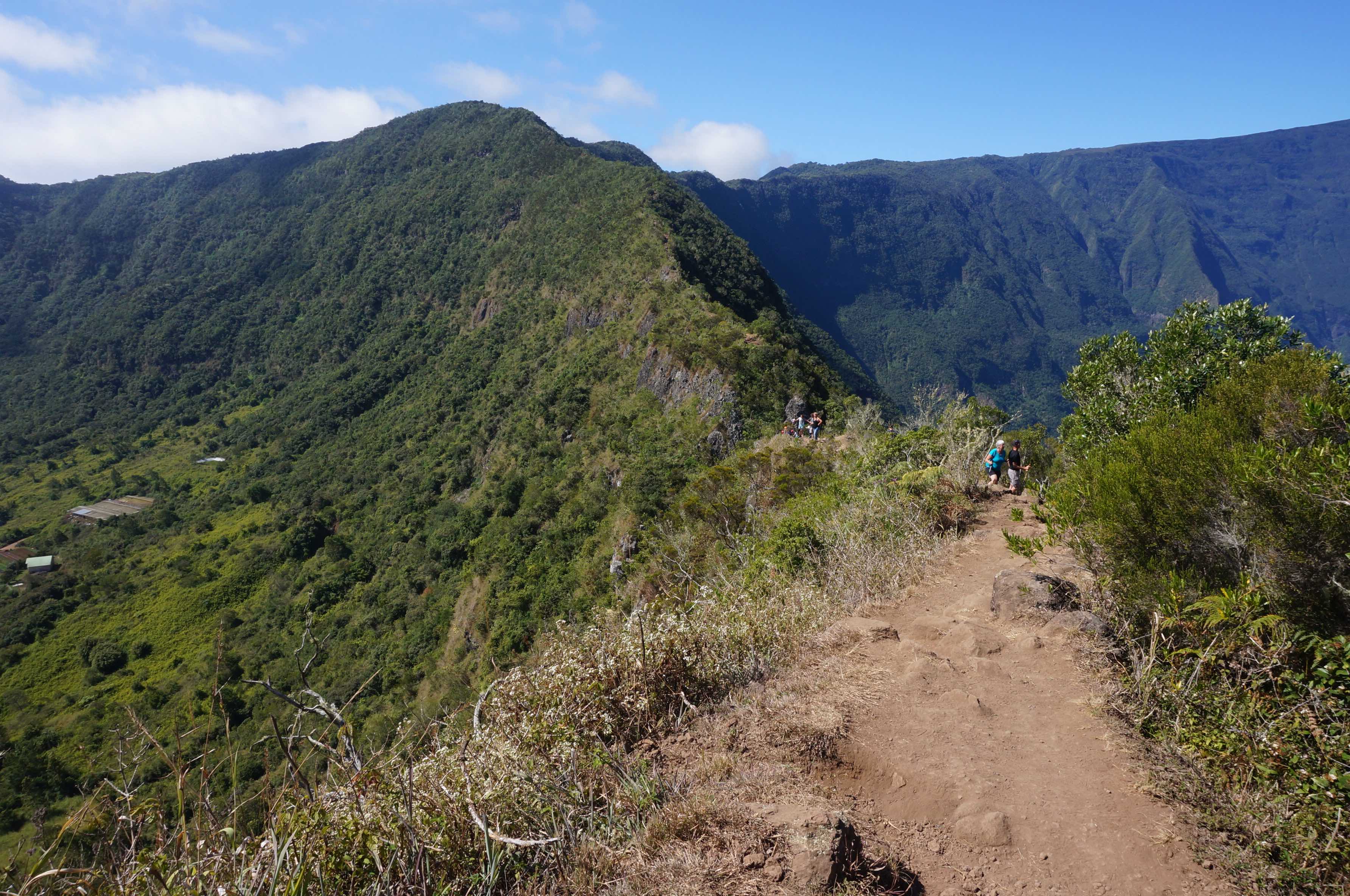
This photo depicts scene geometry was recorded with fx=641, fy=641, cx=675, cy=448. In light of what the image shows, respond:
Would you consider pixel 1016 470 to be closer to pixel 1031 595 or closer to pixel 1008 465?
pixel 1008 465

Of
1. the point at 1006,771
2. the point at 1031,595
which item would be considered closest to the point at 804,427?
the point at 1031,595

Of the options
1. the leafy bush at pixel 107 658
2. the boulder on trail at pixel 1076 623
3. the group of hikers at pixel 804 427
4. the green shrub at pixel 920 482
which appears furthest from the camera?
the leafy bush at pixel 107 658

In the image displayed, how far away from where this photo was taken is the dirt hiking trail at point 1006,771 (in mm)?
3387

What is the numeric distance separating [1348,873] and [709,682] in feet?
11.6

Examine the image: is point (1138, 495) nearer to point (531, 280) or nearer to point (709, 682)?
point (709, 682)

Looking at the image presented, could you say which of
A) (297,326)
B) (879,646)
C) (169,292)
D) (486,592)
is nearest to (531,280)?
(486,592)

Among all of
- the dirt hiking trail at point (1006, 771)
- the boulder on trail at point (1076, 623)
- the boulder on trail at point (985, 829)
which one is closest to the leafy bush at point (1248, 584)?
the boulder on trail at point (1076, 623)

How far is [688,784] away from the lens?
12.1 ft

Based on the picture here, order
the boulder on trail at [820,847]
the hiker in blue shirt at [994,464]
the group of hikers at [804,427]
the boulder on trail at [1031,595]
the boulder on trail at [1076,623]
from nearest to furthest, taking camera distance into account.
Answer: the boulder on trail at [820,847] < the boulder on trail at [1076,623] < the boulder on trail at [1031,595] < the hiker in blue shirt at [994,464] < the group of hikers at [804,427]

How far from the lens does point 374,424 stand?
5934 cm

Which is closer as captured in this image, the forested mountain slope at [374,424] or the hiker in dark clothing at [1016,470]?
the hiker in dark clothing at [1016,470]

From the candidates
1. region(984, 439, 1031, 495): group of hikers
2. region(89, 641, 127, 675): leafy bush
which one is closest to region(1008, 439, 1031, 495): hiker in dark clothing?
region(984, 439, 1031, 495): group of hikers

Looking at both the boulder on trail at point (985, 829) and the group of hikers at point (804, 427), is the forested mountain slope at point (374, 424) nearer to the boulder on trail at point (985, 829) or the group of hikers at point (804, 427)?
the group of hikers at point (804, 427)

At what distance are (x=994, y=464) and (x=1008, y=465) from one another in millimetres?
212
